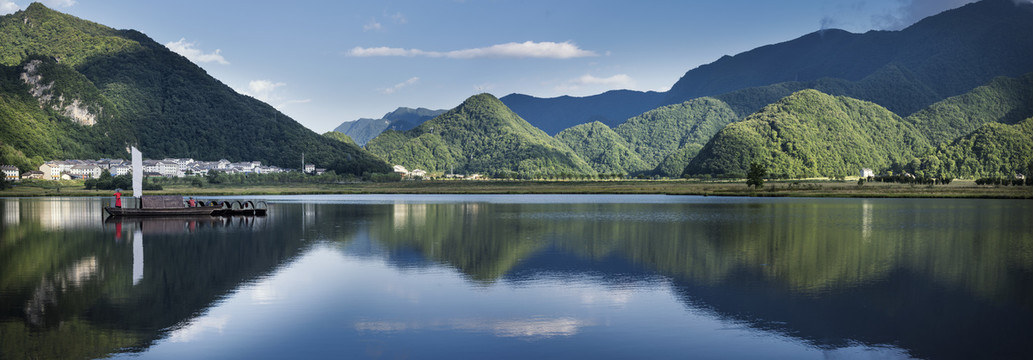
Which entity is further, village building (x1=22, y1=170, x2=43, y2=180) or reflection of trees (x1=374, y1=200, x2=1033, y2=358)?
village building (x1=22, y1=170, x2=43, y2=180)

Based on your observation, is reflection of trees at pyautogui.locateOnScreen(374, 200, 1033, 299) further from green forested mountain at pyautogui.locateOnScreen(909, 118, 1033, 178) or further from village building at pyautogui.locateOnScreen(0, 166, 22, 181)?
green forested mountain at pyautogui.locateOnScreen(909, 118, 1033, 178)

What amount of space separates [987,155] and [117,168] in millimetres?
219865

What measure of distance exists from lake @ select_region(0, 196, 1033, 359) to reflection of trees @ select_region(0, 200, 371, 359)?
0.09 metres

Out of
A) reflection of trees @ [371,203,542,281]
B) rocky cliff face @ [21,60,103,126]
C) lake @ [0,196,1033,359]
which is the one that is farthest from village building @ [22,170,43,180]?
reflection of trees @ [371,203,542,281]

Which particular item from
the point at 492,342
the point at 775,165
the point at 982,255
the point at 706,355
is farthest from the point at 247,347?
the point at 775,165

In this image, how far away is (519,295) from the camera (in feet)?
60.7

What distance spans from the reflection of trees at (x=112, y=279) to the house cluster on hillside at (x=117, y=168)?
11332cm

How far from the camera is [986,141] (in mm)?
181375

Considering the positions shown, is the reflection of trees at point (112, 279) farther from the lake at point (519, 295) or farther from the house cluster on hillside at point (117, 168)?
the house cluster on hillside at point (117, 168)

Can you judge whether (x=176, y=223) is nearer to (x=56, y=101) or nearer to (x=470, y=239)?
(x=470, y=239)

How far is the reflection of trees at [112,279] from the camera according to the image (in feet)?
45.4

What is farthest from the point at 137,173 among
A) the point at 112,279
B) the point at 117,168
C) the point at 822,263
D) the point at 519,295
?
the point at 117,168

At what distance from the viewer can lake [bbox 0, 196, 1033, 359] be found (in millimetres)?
13191

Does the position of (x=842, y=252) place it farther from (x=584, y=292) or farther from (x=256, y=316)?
(x=256, y=316)
